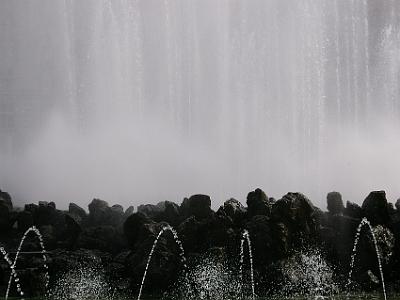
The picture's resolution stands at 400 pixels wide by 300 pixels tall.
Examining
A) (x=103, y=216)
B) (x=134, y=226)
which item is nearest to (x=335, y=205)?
(x=134, y=226)

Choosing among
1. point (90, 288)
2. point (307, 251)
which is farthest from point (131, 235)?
point (307, 251)

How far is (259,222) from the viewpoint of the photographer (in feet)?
82.8

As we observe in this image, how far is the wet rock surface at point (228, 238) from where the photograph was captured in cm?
2405

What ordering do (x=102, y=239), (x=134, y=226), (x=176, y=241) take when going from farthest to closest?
(x=102, y=239) → (x=134, y=226) → (x=176, y=241)

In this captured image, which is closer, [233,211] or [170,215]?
[233,211]

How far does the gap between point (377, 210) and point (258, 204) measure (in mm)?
5163

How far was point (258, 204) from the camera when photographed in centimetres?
2655

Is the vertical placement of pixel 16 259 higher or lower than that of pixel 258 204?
lower

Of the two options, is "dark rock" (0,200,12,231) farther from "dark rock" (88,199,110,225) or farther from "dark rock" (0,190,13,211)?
"dark rock" (88,199,110,225)

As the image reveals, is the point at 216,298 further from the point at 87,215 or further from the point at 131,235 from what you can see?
the point at 87,215

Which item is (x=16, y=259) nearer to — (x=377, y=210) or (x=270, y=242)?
(x=270, y=242)

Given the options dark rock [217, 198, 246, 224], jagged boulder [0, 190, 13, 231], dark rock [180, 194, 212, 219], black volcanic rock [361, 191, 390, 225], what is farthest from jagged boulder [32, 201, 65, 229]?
black volcanic rock [361, 191, 390, 225]

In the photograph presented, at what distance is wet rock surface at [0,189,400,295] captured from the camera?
947 inches

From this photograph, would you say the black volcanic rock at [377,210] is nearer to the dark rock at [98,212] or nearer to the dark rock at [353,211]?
the dark rock at [353,211]
